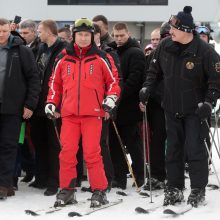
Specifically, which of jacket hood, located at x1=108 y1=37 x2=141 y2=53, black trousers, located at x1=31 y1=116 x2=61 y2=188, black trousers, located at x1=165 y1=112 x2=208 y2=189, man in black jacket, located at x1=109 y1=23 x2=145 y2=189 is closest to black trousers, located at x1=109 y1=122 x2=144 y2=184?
man in black jacket, located at x1=109 y1=23 x2=145 y2=189

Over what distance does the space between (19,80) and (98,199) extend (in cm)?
155

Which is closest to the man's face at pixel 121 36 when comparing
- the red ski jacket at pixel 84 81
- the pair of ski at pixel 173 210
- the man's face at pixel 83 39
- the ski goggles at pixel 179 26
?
the red ski jacket at pixel 84 81

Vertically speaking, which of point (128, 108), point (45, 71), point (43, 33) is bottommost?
point (128, 108)

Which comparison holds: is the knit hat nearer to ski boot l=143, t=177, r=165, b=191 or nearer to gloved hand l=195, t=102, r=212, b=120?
gloved hand l=195, t=102, r=212, b=120

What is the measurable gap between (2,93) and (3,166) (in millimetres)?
758

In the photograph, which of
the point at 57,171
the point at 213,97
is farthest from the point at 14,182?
the point at 213,97

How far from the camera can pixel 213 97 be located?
18.3 ft

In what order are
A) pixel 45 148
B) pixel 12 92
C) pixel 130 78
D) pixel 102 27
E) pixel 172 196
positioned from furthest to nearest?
pixel 102 27 < pixel 45 148 < pixel 130 78 < pixel 12 92 < pixel 172 196

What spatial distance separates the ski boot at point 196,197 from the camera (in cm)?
566

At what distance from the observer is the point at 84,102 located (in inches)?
226

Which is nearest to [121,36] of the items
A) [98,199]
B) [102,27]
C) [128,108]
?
[102,27]

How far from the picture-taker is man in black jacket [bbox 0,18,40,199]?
20.6 feet

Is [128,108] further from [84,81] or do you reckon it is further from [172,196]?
[172,196]

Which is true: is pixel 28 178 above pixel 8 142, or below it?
below
